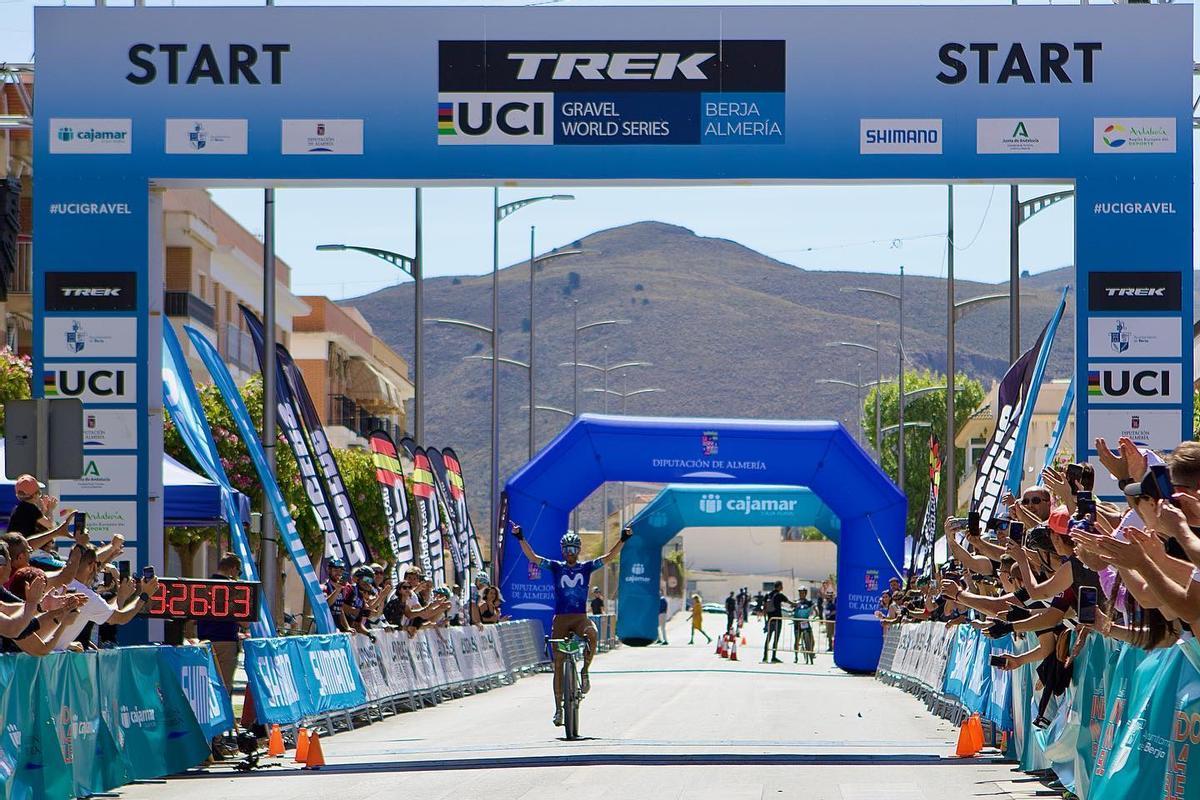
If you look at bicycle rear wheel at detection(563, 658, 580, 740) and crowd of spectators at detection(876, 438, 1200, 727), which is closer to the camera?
crowd of spectators at detection(876, 438, 1200, 727)

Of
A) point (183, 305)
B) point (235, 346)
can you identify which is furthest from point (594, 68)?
point (235, 346)

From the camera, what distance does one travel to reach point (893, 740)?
18156mm

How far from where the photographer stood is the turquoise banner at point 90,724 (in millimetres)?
10914

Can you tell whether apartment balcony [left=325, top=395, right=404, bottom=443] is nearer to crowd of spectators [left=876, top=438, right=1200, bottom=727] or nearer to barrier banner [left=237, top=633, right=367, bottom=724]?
barrier banner [left=237, top=633, right=367, bottom=724]

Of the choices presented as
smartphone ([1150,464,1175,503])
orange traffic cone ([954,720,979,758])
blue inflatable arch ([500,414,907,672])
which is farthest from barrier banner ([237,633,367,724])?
blue inflatable arch ([500,414,907,672])

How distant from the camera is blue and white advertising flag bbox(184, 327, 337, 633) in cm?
2052

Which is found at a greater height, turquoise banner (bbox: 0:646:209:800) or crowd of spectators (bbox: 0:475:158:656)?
crowd of spectators (bbox: 0:475:158:656)

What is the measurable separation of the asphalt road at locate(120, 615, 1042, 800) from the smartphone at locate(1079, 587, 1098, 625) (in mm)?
1370

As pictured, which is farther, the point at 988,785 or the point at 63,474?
the point at 63,474

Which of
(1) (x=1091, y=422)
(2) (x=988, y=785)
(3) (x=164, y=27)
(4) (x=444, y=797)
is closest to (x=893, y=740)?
(1) (x=1091, y=422)

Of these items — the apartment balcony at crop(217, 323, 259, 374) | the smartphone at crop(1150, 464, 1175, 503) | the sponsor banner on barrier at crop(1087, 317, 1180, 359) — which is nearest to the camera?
the smartphone at crop(1150, 464, 1175, 503)

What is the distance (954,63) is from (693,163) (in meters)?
2.39

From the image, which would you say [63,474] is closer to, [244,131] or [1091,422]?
[244,131]

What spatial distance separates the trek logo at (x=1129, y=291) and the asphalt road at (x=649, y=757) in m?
4.01
